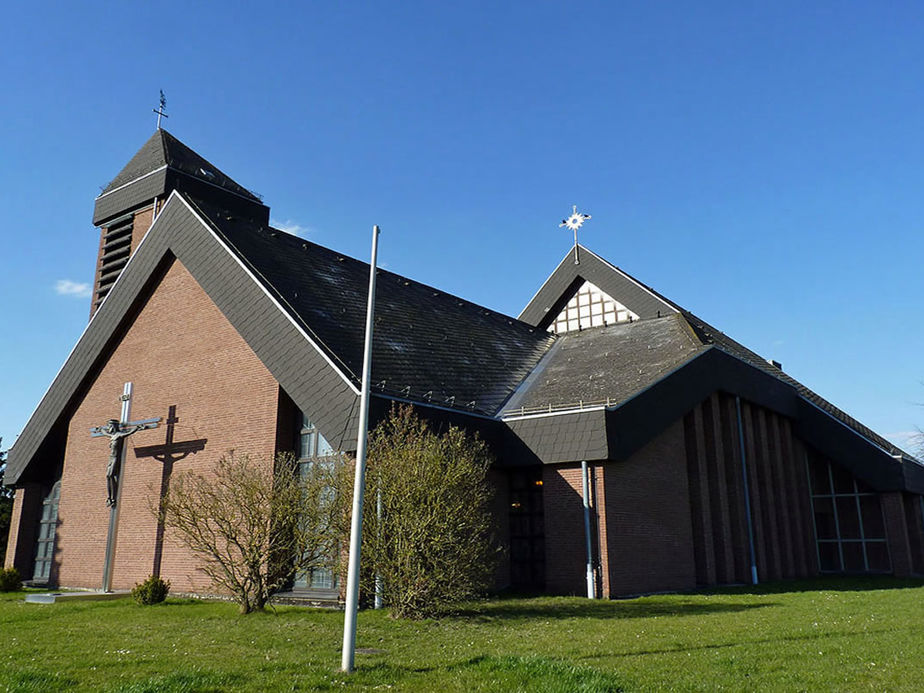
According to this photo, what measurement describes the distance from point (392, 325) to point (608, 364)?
268 inches

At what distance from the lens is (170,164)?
93.1 feet

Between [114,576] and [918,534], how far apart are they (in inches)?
1003

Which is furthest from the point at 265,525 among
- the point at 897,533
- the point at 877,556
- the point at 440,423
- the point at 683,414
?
the point at 877,556

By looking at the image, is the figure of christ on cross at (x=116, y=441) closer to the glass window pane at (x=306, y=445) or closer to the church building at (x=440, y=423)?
the church building at (x=440, y=423)

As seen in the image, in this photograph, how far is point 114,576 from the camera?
65.4ft

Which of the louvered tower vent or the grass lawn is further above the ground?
the louvered tower vent

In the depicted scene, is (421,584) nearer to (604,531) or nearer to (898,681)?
(604,531)

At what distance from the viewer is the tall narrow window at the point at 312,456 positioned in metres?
16.5

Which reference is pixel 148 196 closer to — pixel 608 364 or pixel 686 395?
pixel 608 364

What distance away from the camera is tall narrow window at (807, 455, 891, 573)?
26812mm

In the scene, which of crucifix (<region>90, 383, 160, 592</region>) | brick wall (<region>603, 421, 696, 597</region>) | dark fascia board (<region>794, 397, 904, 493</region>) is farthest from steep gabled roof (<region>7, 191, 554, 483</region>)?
dark fascia board (<region>794, 397, 904, 493</region>)

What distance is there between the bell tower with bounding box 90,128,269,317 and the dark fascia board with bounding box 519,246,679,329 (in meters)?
12.0

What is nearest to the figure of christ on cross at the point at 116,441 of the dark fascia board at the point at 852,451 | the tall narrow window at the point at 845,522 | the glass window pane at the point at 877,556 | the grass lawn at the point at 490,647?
the grass lawn at the point at 490,647

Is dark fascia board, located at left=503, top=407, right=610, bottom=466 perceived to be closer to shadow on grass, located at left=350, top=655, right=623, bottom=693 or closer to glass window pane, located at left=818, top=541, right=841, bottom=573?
shadow on grass, located at left=350, top=655, right=623, bottom=693
